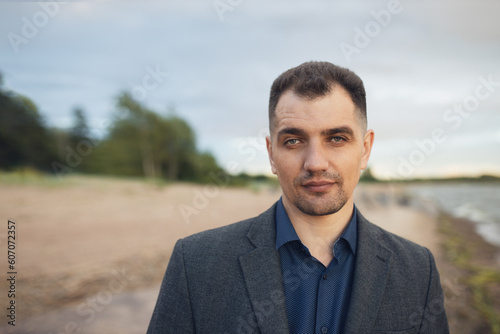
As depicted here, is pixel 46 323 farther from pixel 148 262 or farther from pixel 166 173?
pixel 166 173

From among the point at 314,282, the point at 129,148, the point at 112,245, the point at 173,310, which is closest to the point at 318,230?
the point at 314,282

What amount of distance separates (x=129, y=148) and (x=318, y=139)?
95.0 feet

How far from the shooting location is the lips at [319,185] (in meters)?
2.00

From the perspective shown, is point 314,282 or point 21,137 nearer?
point 314,282

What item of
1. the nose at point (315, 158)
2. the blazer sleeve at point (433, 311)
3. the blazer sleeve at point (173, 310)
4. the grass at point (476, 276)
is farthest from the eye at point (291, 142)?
the grass at point (476, 276)

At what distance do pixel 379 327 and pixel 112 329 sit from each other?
4.97 m

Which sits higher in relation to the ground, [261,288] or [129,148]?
[129,148]

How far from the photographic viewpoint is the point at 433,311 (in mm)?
2121

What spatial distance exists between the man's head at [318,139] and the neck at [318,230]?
5.1 inches

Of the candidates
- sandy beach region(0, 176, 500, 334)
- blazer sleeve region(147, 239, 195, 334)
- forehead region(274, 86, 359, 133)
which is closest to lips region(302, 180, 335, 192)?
forehead region(274, 86, 359, 133)

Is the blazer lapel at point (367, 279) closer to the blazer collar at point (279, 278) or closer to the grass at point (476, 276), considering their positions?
the blazer collar at point (279, 278)

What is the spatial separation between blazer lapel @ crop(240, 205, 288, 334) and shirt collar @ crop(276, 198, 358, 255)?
0.15ft

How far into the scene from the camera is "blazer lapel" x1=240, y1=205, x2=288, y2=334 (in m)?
1.84

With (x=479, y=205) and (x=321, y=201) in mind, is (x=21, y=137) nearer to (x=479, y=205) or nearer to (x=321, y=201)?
(x=321, y=201)
